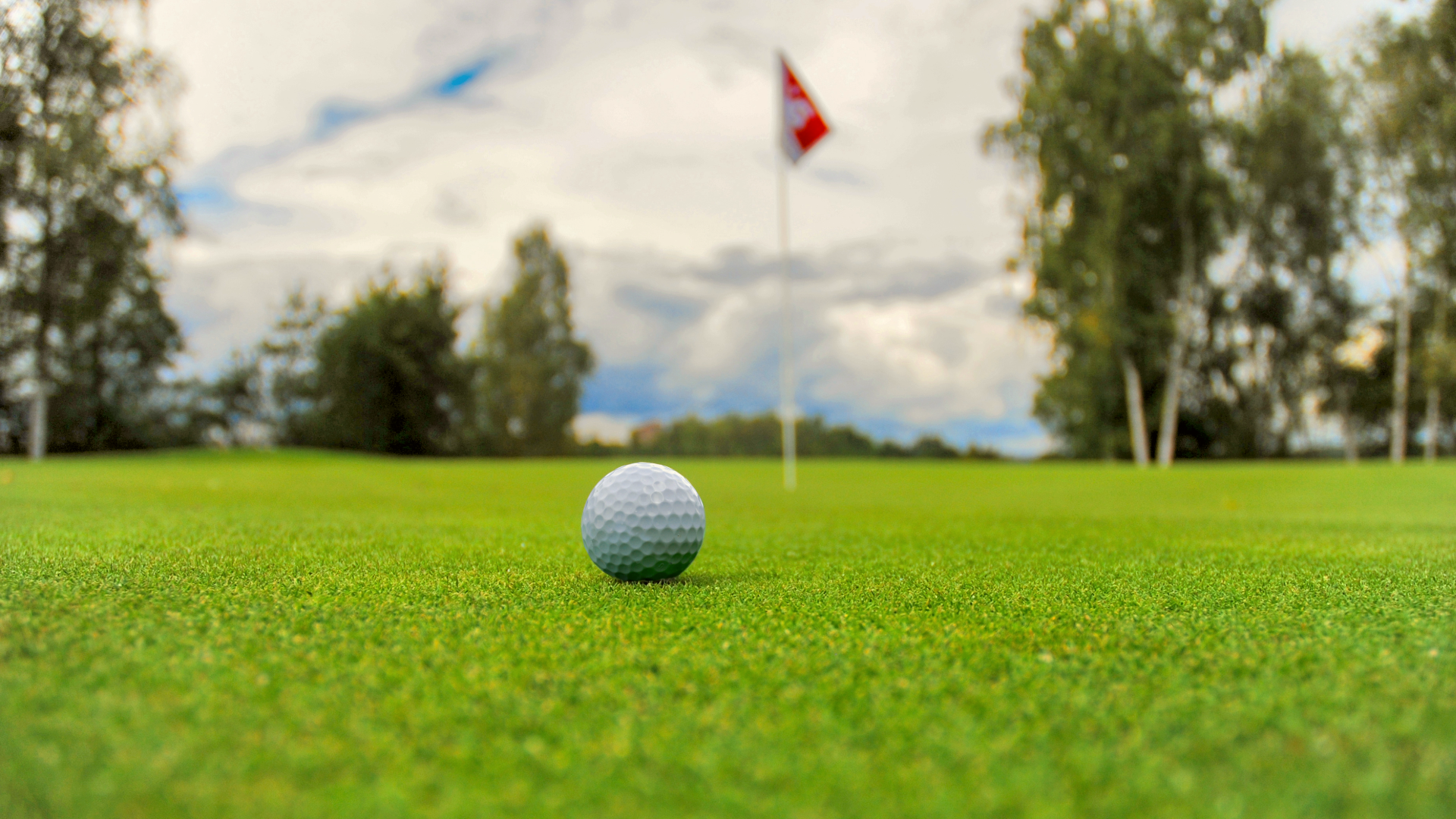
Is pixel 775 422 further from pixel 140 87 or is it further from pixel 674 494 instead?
pixel 674 494

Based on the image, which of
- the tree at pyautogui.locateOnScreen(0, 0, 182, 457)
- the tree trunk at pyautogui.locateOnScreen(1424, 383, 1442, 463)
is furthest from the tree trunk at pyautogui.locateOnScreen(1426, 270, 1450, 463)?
the tree at pyautogui.locateOnScreen(0, 0, 182, 457)

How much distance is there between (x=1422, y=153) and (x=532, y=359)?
3292 cm

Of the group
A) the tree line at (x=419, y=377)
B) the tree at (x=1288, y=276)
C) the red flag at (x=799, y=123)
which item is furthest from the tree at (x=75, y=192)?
the tree at (x=1288, y=276)

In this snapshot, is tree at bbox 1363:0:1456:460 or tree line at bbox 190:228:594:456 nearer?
tree at bbox 1363:0:1456:460

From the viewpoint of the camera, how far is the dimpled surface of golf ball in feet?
12.0

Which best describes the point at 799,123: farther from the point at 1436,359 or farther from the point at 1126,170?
the point at 1436,359

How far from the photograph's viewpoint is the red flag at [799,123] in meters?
13.4

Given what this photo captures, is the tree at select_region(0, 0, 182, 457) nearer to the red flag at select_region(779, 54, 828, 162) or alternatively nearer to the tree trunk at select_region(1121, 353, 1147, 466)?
the red flag at select_region(779, 54, 828, 162)

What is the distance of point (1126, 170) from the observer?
24.8 metres

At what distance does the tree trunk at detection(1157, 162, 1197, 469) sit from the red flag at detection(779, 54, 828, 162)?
16.6 meters

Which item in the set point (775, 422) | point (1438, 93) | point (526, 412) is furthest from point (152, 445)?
point (1438, 93)

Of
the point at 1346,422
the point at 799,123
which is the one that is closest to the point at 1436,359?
the point at 1346,422

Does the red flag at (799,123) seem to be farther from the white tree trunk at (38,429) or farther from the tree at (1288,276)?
→ the white tree trunk at (38,429)

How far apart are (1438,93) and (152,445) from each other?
42198 mm
